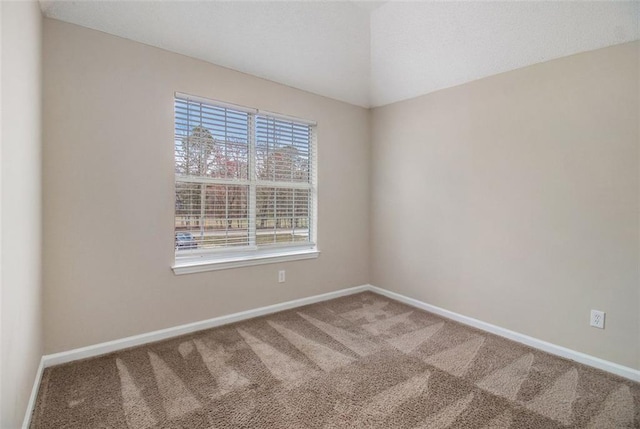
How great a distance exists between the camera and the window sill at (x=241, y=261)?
2.71 m

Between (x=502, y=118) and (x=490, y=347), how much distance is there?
1.96m

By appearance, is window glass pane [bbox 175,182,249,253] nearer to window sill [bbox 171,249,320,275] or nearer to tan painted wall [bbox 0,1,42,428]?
window sill [bbox 171,249,320,275]

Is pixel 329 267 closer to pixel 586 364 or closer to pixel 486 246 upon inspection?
pixel 486 246

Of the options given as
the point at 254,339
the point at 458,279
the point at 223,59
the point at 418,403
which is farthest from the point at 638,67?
the point at 254,339

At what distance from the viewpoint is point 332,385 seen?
2014 millimetres

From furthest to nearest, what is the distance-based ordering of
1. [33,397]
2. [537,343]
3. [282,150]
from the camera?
[282,150] < [537,343] < [33,397]

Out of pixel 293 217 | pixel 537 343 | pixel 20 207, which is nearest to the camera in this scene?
pixel 20 207

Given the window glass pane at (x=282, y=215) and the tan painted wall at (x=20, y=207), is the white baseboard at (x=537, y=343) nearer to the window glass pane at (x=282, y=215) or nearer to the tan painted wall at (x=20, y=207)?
the window glass pane at (x=282, y=215)

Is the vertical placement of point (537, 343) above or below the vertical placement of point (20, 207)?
below

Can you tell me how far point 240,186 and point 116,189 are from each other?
106 centimetres

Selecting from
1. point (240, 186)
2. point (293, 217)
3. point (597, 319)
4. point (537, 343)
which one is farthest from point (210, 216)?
point (597, 319)

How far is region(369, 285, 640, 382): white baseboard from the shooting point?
216 centimetres

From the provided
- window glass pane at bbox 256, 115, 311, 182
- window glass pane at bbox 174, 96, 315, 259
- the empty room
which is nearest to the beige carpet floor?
the empty room

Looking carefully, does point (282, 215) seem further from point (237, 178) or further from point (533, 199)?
point (533, 199)
